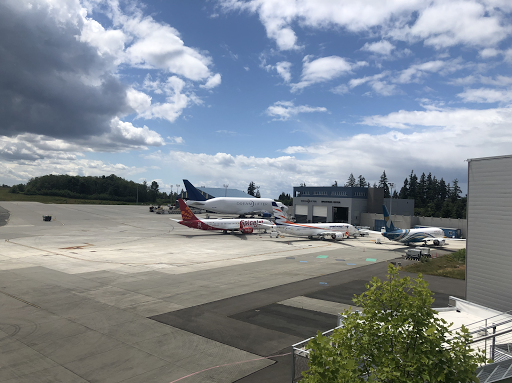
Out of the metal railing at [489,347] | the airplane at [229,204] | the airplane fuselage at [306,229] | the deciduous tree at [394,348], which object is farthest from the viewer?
the airplane at [229,204]

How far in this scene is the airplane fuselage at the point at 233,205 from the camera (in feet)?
347

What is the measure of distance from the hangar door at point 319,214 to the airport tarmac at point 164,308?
50.9 meters

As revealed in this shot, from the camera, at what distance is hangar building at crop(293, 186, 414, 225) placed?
95.8 meters

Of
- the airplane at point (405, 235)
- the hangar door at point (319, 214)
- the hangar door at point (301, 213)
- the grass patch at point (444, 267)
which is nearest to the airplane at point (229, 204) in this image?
the hangar door at point (301, 213)

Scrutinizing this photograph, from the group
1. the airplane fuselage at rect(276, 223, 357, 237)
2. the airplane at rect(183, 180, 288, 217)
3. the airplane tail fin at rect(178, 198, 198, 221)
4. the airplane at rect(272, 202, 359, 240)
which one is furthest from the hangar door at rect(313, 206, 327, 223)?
the airplane tail fin at rect(178, 198, 198, 221)

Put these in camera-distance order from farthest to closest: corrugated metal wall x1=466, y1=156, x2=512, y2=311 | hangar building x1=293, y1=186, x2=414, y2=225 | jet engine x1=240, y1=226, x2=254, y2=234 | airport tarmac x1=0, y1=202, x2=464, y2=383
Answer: hangar building x1=293, y1=186, x2=414, y2=225
jet engine x1=240, y1=226, x2=254, y2=234
corrugated metal wall x1=466, y1=156, x2=512, y2=311
airport tarmac x1=0, y1=202, x2=464, y2=383

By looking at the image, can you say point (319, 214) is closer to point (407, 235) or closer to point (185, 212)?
point (407, 235)

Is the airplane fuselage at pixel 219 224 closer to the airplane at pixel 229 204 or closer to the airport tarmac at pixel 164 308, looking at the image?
the airport tarmac at pixel 164 308

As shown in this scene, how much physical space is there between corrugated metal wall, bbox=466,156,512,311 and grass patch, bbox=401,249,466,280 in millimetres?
15485

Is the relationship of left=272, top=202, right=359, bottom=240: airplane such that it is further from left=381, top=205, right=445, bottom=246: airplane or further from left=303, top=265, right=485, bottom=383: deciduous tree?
left=303, top=265, right=485, bottom=383: deciduous tree

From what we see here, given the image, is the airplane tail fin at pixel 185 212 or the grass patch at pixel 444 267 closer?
the grass patch at pixel 444 267

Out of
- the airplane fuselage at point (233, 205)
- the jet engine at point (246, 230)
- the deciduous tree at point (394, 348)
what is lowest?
the jet engine at point (246, 230)

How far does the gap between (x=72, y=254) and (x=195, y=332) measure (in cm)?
3141

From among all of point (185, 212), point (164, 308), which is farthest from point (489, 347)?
point (185, 212)
